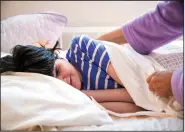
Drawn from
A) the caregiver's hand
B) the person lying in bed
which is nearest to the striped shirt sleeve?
the person lying in bed

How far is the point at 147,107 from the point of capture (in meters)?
0.57

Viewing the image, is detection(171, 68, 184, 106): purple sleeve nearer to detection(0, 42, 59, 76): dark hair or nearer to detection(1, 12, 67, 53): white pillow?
detection(0, 42, 59, 76): dark hair

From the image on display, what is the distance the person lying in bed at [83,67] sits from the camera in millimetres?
594

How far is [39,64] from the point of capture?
61 centimetres

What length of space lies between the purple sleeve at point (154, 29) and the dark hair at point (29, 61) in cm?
22

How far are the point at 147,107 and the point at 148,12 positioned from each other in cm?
→ 26

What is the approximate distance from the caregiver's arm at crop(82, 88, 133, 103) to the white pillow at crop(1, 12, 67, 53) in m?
0.23

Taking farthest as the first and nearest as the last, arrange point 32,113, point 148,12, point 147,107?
1. point 148,12
2. point 147,107
3. point 32,113

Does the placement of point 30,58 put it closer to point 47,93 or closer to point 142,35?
point 47,93

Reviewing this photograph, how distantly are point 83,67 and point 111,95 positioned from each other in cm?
12

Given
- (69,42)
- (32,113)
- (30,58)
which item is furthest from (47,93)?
(69,42)

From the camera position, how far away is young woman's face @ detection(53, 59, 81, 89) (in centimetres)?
64

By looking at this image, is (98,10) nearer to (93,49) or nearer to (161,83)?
(93,49)

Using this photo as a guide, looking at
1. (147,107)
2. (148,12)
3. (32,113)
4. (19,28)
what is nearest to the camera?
(32,113)
